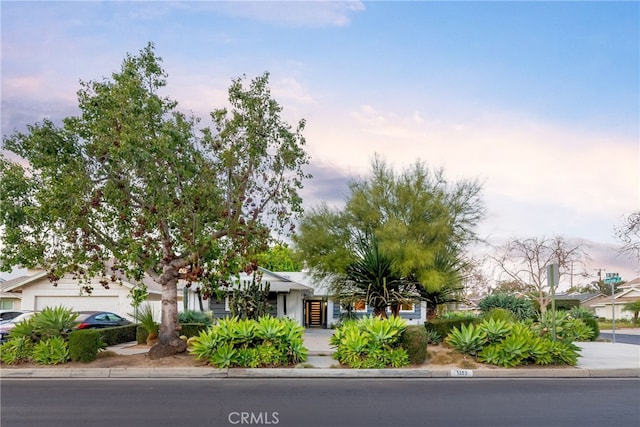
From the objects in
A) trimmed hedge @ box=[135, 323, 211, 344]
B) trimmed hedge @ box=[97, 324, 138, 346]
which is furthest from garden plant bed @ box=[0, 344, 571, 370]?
trimmed hedge @ box=[135, 323, 211, 344]

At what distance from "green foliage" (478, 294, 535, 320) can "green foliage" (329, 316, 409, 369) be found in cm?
1028

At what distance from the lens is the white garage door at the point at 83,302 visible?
33969 mm

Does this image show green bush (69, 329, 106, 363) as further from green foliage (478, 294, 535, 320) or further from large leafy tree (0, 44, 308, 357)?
green foliage (478, 294, 535, 320)

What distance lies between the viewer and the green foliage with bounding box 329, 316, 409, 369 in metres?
15.5

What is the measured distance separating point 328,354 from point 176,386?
6.37m

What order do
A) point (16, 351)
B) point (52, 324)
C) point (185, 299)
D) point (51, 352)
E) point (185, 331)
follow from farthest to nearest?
point (185, 299), point (185, 331), point (52, 324), point (16, 351), point (51, 352)

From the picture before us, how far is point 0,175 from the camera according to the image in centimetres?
1723

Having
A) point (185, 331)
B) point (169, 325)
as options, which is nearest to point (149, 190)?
point (169, 325)

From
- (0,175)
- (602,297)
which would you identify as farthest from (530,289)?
(0,175)

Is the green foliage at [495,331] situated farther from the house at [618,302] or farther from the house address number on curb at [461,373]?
the house at [618,302]

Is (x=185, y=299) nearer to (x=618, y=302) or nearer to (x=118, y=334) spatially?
(x=118, y=334)

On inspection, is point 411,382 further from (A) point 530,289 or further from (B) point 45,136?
(A) point 530,289

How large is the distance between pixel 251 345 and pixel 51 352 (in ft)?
17.4

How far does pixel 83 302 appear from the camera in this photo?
34062 mm
